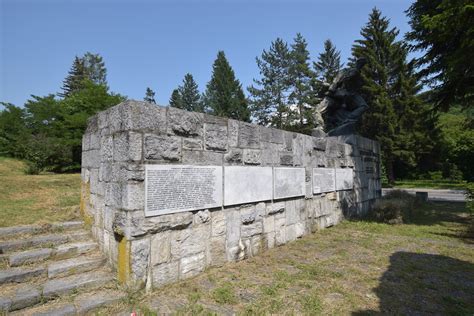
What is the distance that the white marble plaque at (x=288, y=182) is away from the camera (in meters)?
5.06

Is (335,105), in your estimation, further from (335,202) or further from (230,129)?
(230,129)

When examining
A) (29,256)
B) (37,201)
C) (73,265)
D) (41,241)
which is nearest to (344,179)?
(73,265)

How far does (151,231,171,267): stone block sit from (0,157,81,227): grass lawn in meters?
2.58

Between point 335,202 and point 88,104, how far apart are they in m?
15.6

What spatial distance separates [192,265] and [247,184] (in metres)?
1.48

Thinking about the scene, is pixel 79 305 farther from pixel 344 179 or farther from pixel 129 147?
pixel 344 179

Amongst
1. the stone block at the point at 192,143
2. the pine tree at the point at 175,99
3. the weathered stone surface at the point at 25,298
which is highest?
the pine tree at the point at 175,99

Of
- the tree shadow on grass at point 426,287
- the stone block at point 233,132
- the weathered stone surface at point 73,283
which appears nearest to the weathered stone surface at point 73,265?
the weathered stone surface at point 73,283

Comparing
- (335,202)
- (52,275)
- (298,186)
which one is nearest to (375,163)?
(335,202)

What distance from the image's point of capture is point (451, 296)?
3111mm

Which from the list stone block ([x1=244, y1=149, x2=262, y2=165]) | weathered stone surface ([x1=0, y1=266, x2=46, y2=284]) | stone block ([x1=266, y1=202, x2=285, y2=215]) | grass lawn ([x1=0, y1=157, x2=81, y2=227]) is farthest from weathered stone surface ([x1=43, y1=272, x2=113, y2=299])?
stone block ([x1=266, y1=202, x2=285, y2=215])

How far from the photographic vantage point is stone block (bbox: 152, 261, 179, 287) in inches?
126

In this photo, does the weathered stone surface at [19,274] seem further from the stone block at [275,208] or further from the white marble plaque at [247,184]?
the stone block at [275,208]

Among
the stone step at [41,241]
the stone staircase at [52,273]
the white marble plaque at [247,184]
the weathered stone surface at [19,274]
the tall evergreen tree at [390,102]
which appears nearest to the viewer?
the stone staircase at [52,273]
